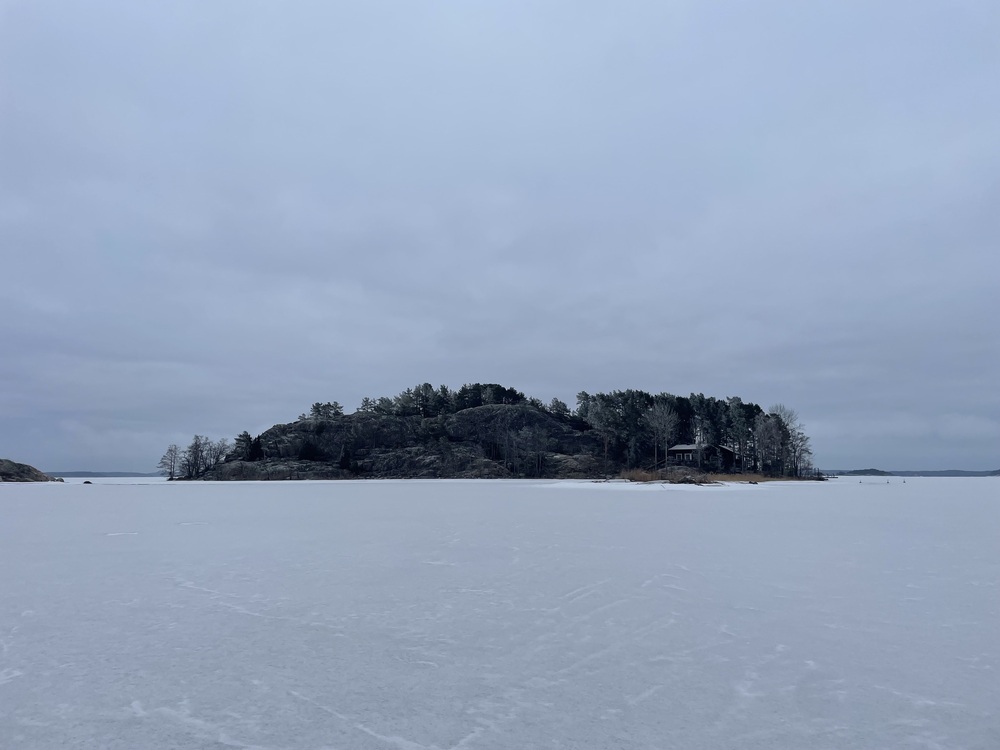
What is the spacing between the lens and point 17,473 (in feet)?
366

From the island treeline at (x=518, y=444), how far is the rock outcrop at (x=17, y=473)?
26095 millimetres

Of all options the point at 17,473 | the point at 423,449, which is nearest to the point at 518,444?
the point at 423,449

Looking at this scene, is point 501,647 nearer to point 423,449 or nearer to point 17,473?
point 423,449

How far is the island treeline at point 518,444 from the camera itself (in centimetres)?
12500

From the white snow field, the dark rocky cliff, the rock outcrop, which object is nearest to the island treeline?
the dark rocky cliff

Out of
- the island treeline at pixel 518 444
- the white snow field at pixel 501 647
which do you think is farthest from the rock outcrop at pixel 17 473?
the white snow field at pixel 501 647

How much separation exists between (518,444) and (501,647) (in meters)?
124

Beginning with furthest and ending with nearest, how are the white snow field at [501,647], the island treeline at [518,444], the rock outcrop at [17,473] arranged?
the island treeline at [518,444] < the rock outcrop at [17,473] < the white snow field at [501,647]

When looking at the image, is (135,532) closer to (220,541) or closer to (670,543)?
(220,541)

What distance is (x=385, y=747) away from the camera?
5957 mm

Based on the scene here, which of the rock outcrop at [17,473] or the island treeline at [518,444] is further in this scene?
the island treeline at [518,444]

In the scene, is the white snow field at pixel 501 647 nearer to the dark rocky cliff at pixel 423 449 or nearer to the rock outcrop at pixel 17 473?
the dark rocky cliff at pixel 423 449

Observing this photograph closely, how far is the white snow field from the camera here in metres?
6.42

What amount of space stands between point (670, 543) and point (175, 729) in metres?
16.9
